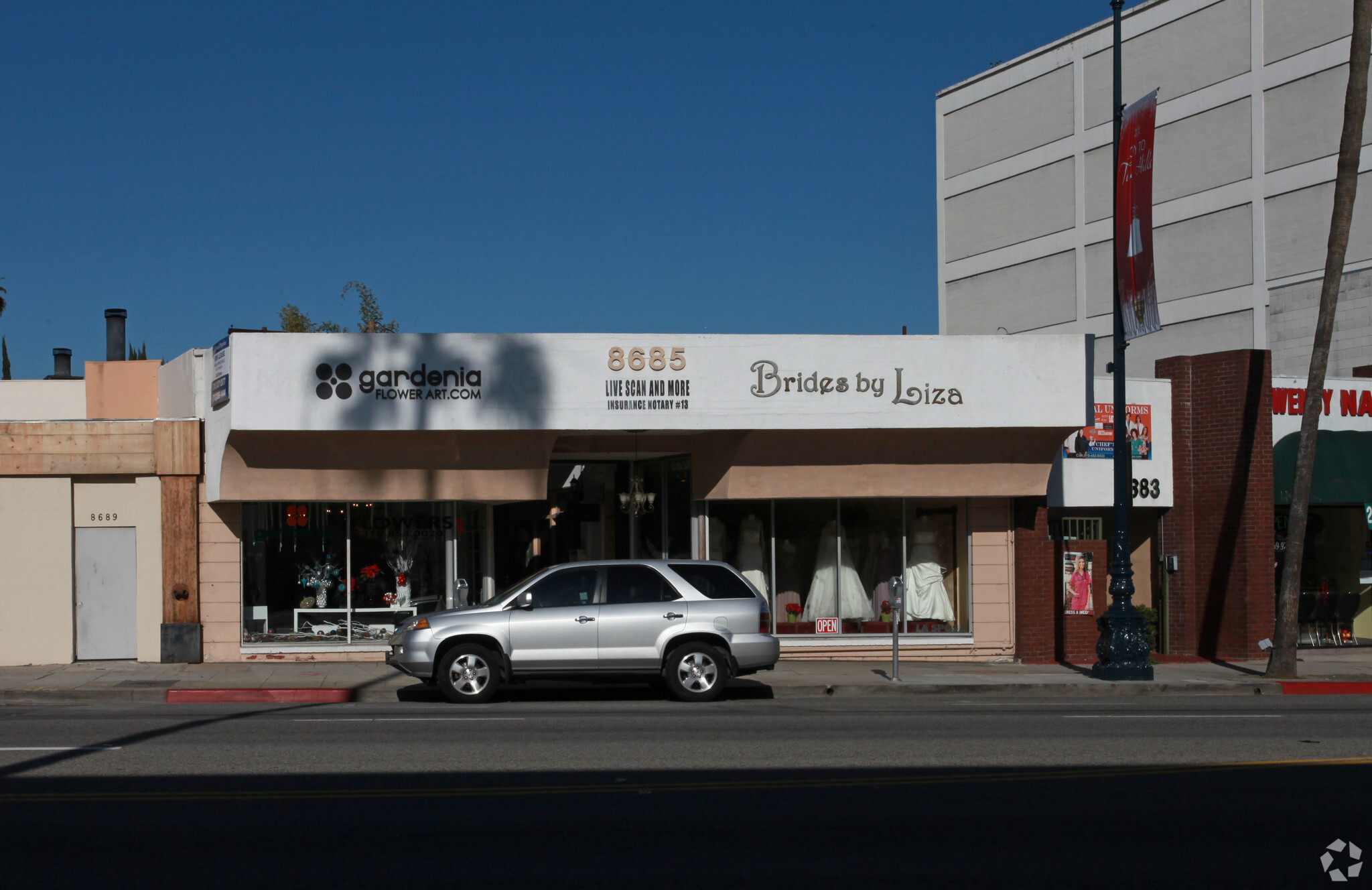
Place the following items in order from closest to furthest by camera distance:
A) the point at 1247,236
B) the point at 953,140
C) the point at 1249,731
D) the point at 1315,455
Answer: the point at 1249,731 < the point at 1315,455 < the point at 1247,236 < the point at 953,140

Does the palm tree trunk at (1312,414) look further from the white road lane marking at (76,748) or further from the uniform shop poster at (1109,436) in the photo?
the white road lane marking at (76,748)

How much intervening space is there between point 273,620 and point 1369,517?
18.4 metres

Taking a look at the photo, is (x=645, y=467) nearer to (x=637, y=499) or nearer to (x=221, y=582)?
(x=637, y=499)

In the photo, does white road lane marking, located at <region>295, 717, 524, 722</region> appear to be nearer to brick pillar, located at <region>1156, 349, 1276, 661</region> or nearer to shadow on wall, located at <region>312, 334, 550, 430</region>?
shadow on wall, located at <region>312, 334, 550, 430</region>

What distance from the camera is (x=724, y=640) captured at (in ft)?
49.8

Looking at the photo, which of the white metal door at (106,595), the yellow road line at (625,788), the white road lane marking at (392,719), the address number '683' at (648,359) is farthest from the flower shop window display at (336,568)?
the yellow road line at (625,788)

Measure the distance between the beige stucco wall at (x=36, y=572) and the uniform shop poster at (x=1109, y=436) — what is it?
15489 mm

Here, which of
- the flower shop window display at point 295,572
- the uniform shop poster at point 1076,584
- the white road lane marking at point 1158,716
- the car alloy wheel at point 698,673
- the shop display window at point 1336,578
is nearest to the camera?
the white road lane marking at point 1158,716

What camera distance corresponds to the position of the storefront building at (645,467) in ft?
60.4

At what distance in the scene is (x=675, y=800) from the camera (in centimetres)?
864

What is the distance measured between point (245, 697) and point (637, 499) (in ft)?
24.1

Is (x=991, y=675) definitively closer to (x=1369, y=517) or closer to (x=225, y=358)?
(x=1369, y=517)

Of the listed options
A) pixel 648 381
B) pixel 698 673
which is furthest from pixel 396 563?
pixel 698 673

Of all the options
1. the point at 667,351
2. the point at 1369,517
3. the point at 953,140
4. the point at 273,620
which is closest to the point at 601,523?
the point at 667,351
